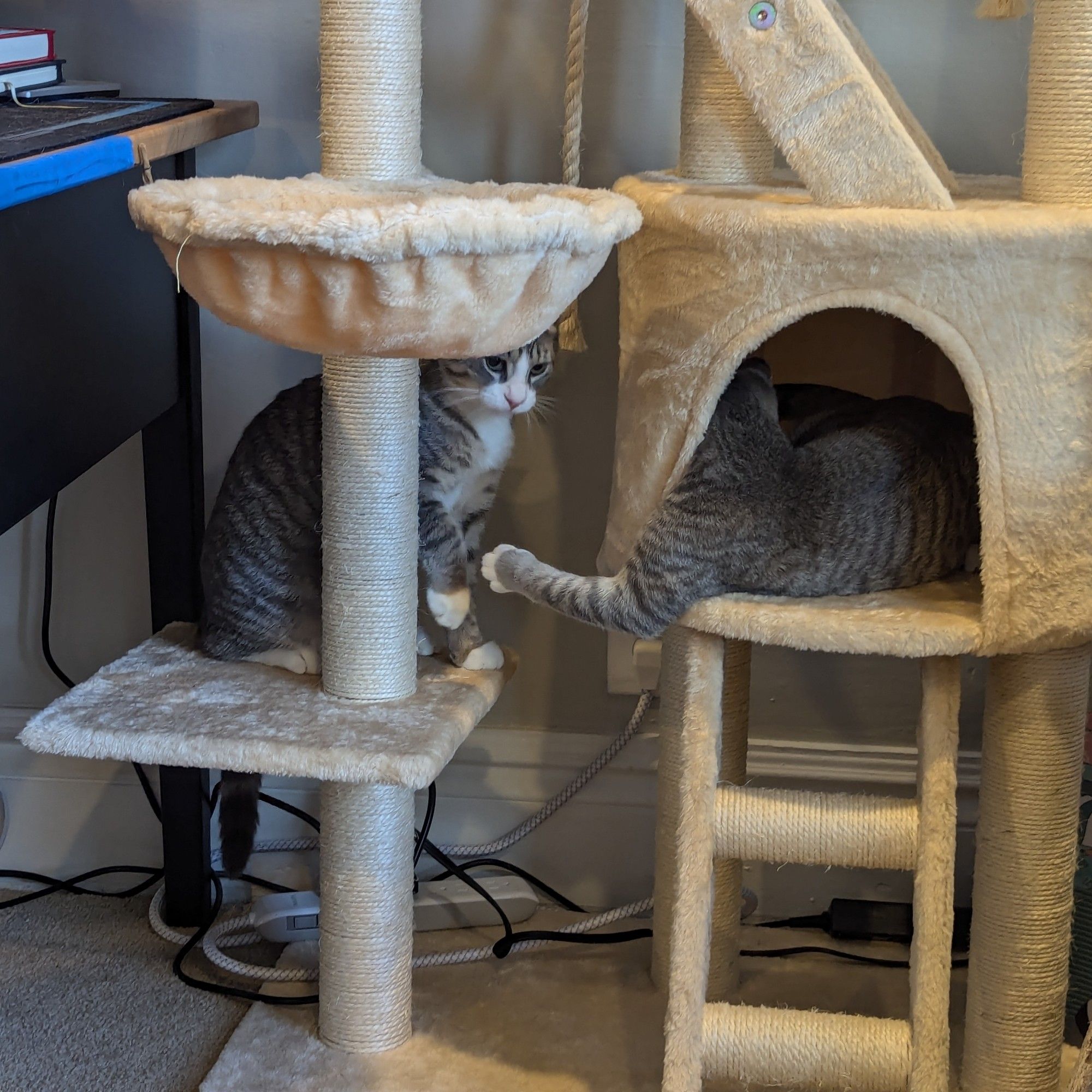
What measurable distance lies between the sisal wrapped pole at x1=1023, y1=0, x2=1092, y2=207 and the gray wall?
387 mm

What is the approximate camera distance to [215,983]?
154 centimetres

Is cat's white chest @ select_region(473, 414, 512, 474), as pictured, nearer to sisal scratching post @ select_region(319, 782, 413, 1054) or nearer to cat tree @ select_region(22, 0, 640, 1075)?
cat tree @ select_region(22, 0, 640, 1075)

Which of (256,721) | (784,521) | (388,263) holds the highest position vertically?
(388,263)

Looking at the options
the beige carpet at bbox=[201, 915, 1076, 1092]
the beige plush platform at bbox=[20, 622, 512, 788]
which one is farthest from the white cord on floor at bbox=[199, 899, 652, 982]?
the beige plush platform at bbox=[20, 622, 512, 788]

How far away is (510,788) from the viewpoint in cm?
172

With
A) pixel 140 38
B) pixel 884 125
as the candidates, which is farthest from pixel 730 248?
pixel 140 38

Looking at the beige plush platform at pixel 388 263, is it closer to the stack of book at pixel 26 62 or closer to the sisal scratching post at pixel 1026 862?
the stack of book at pixel 26 62

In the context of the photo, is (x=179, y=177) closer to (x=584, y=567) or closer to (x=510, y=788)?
(x=584, y=567)

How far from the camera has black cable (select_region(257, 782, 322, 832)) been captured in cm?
170

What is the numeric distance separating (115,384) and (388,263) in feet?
1.55

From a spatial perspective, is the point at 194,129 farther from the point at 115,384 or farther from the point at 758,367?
the point at 758,367

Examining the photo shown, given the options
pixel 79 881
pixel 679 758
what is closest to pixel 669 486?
pixel 679 758

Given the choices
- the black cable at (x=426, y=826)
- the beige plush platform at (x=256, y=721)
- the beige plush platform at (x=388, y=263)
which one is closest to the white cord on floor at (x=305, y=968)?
the black cable at (x=426, y=826)

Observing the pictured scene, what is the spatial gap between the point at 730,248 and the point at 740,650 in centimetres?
51
